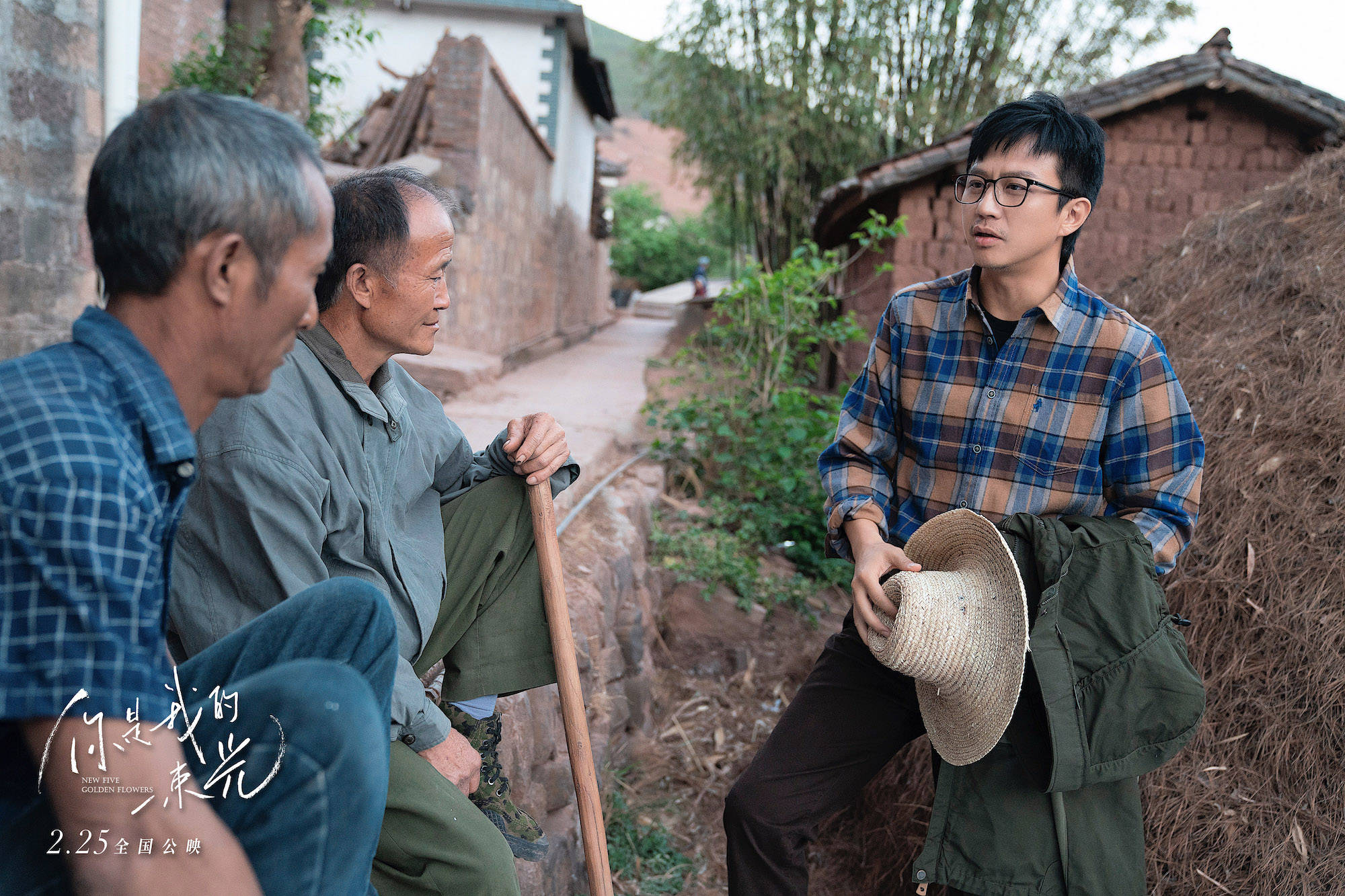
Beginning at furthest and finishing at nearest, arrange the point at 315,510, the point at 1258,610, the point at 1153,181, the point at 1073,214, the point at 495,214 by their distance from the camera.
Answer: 1. the point at 495,214
2. the point at 1153,181
3. the point at 1258,610
4. the point at 1073,214
5. the point at 315,510

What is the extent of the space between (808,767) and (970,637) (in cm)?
53

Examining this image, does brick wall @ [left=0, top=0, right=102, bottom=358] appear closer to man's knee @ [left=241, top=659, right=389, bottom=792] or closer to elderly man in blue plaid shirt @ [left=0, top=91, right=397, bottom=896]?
elderly man in blue plaid shirt @ [left=0, top=91, right=397, bottom=896]

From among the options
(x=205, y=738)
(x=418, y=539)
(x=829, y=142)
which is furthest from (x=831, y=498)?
(x=829, y=142)

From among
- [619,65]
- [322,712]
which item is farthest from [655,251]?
[619,65]

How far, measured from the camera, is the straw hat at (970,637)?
1.85 meters

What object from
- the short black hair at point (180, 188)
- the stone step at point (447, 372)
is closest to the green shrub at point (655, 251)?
the stone step at point (447, 372)

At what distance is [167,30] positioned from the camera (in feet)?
38.8

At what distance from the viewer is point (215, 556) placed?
1.60m

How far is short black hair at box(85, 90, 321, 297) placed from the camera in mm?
1080

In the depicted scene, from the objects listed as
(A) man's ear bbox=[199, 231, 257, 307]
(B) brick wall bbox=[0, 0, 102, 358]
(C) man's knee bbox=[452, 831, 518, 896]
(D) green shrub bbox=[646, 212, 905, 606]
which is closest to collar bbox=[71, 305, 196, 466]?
(A) man's ear bbox=[199, 231, 257, 307]

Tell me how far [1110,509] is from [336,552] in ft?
5.74

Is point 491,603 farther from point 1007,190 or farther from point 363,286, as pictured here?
point 1007,190

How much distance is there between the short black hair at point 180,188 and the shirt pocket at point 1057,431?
168cm

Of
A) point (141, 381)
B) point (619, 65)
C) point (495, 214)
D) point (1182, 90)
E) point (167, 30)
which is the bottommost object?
point (141, 381)
